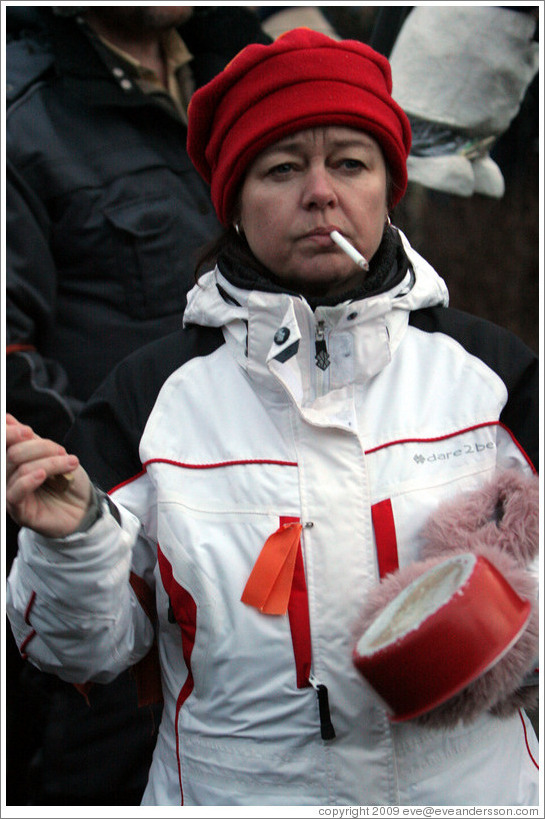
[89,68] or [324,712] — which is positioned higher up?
[89,68]

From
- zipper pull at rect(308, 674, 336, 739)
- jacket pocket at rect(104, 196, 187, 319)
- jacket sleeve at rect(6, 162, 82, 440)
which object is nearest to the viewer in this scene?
zipper pull at rect(308, 674, 336, 739)

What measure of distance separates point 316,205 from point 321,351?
0.23 metres

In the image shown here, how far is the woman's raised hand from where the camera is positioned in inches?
51.1

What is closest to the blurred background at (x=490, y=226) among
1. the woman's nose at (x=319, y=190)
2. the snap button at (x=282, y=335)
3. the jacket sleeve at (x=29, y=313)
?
the jacket sleeve at (x=29, y=313)

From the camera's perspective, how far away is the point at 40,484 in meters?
1.30

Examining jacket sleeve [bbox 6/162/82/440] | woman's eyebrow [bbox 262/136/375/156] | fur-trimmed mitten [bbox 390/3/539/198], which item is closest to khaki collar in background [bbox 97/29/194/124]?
jacket sleeve [bbox 6/162/82/440]

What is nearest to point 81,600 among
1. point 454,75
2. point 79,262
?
point 79,262

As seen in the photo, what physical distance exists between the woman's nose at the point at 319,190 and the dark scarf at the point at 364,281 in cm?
14

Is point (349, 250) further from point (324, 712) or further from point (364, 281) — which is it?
point (324, 712)

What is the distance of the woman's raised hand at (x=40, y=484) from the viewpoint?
1297 millimetres

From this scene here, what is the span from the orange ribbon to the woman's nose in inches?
20.3

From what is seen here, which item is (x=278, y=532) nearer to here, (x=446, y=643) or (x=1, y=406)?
(x=446, y=643)

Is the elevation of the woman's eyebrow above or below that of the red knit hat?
below

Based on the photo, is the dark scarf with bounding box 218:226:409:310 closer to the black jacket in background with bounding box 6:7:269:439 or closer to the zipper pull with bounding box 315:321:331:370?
the zipper pull with bounding box 315:321:331:370
